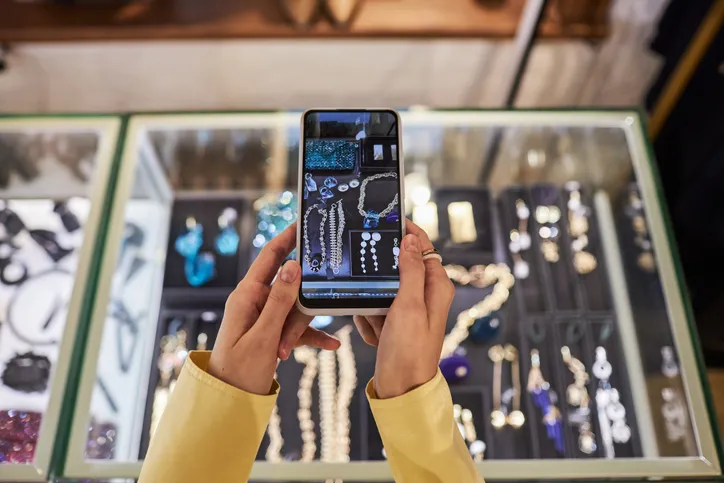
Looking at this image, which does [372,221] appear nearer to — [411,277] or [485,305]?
[411,277]

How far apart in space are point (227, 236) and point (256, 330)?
63 centimetres

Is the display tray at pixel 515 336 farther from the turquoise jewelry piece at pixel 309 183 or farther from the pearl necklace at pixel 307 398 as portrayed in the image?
the turquoise jewelry piece at pixel 309 183

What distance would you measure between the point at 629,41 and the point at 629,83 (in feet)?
0.32

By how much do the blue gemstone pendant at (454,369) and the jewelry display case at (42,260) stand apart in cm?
55

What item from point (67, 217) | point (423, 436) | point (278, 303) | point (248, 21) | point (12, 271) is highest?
point (248, 21)

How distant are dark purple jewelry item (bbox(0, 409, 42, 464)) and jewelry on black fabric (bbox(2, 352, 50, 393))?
0.16ft

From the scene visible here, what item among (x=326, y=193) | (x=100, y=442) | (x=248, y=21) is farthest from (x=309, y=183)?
(x=248, y=21)

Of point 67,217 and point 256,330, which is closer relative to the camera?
point 256,330

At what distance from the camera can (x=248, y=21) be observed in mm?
1202

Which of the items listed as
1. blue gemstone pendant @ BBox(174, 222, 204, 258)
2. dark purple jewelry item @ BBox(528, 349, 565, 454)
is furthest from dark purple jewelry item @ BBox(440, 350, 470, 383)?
blue gemstone pendant @ BBox(174, 222, 204, 258)

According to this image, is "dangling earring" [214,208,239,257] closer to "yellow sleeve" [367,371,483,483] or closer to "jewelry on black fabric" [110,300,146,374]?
"jewelry on black fabric" [110,300,146,374]

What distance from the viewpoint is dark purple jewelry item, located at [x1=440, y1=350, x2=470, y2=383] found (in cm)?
91

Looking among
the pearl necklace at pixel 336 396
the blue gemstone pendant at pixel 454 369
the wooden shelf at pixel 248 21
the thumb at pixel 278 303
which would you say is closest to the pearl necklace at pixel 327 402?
the pearl necklace at pixel 336 396

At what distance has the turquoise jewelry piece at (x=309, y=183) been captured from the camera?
0.58 m
